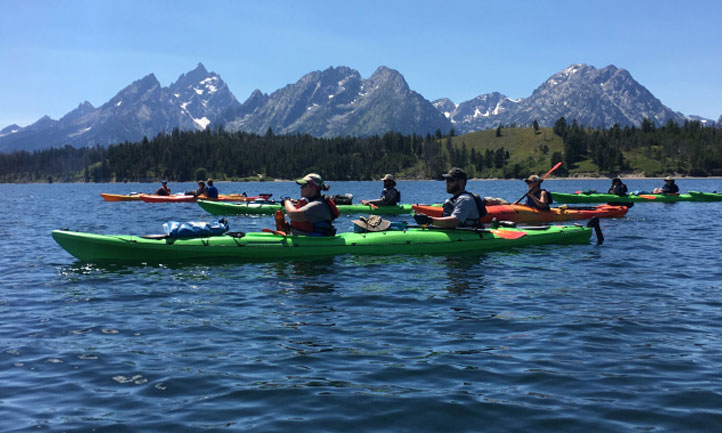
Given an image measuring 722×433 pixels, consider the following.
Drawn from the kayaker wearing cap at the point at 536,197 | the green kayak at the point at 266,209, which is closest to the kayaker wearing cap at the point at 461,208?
the kayaker wearing cap at the point at 536,197

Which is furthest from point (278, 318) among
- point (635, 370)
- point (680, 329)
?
point (680, 329)

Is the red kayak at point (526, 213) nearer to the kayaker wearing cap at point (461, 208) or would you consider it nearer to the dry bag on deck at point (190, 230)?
the kayaker wearing cap at point (461, 208)

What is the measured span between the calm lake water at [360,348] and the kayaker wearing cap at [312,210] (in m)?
1.21

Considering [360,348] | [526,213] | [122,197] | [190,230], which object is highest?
[122,197]

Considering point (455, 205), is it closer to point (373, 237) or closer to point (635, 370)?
point (373, 237)

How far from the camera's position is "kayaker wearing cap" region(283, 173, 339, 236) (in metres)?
14.7

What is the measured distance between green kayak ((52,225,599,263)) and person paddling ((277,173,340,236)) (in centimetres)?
32

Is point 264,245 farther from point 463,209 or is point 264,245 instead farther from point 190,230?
point 463,209

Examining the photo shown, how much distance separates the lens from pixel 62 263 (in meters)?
16.5

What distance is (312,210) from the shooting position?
1536 centimetres

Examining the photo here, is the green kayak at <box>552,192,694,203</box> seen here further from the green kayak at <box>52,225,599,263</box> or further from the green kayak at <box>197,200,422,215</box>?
the green kayak at <box>52,225,599,263</box>

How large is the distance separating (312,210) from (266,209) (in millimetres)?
20132

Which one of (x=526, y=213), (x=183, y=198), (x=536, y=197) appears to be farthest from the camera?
(x=183, y=198)

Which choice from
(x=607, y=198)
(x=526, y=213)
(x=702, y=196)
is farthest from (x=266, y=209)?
(x=702, y=196)
